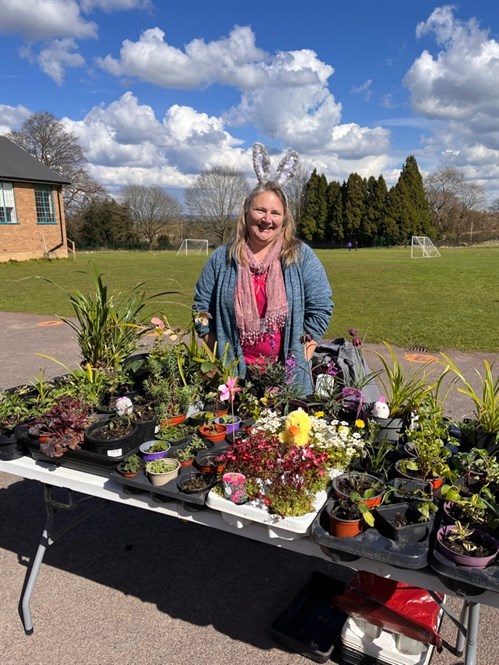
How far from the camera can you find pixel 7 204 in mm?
27875

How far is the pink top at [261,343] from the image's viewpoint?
2723mm

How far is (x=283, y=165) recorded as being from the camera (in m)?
2.78

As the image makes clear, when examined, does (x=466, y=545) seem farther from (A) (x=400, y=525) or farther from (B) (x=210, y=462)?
(B) (x=210, y=462)

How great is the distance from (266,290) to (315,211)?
5170 centimetres

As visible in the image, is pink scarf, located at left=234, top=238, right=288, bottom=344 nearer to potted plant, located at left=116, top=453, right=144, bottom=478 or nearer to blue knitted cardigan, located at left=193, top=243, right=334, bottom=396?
blue knitted cardigan, located at left=193, top=243, right=334, bottom=396

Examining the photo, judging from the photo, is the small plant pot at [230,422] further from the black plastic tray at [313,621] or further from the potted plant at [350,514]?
the black plastic tray at [313,621]

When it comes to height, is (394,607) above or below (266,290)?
below

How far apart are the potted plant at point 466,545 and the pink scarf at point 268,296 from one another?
57.3 inches

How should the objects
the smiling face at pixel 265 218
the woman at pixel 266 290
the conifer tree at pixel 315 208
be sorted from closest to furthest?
the smiling face at pixel 265 218, the woman at pixel 266 290, the conifer tree at pixel 315 208

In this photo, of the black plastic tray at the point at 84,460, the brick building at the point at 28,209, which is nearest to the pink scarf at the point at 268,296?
the black plastic tray at the point at 84,460

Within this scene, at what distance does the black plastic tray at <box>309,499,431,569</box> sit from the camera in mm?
1380

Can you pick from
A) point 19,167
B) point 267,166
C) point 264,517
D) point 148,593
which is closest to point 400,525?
point 264,517

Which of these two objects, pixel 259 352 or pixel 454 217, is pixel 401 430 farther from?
pixel 454 217

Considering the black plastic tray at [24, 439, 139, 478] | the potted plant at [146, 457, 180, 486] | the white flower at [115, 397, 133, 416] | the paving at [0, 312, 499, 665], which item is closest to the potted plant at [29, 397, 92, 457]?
the black plastic tray at [24, 439, 139, 478]
